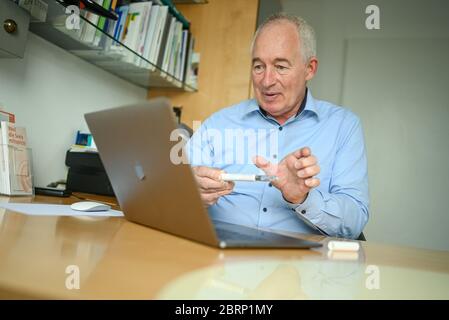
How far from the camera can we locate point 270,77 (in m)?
1.50

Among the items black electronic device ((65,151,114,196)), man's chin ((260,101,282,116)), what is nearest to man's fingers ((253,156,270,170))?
man's chin ((260,101,282,116))

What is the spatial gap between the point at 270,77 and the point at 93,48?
79 centimetres

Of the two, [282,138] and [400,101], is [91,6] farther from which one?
[400,101]

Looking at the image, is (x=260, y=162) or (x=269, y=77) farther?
(x=269, y=77)

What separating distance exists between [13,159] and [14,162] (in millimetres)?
12

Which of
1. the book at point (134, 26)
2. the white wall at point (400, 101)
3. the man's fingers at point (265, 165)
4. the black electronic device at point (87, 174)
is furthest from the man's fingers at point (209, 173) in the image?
the white wall at point (400, 101)

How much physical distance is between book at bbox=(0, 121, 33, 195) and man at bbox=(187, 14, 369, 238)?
618mm

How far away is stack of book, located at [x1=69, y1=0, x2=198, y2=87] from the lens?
66.5 inches

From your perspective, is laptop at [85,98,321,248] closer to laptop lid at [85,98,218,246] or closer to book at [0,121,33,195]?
laptop lid at [85,98,218,246]

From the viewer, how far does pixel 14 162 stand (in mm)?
1422

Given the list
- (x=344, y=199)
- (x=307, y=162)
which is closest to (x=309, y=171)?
(x=307, y=162)

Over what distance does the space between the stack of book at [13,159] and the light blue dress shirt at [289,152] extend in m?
0.61

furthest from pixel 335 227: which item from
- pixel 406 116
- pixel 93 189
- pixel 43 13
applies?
pixel 406 116
